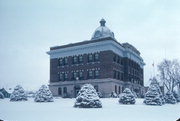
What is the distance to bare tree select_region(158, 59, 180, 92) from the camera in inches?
1579

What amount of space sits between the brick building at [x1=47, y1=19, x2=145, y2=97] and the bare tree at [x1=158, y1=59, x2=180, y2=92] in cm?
536

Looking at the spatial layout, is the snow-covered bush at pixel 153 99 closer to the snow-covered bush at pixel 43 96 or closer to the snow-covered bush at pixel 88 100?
the snow-covered bush at pixel 88 100

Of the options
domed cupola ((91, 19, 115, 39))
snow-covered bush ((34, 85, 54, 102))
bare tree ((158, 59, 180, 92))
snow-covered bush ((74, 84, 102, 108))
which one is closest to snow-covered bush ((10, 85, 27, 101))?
snow-covered bush ((34, 85, 54, 102))

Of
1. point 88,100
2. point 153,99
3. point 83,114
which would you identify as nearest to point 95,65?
point 153,99

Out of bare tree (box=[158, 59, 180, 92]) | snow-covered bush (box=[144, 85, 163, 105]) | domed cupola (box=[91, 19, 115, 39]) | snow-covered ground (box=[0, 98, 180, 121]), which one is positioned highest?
domed cupola (box=[91, 19, 115, 39])

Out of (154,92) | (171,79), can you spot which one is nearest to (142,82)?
(171,79)

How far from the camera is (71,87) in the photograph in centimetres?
3884

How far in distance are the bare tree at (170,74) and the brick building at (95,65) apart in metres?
5.36

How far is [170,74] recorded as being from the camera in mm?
43688

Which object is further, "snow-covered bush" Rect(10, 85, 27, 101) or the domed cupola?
the domed cupola

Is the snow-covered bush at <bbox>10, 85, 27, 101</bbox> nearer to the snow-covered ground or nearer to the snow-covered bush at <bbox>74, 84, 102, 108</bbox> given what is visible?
the snow-covered ground

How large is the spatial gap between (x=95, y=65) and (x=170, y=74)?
1566 cm

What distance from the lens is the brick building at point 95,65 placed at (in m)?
35.9

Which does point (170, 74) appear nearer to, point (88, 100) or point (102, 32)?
→ point (102, 32)
